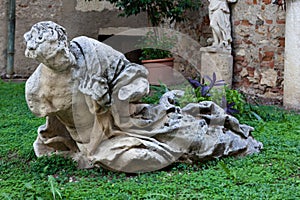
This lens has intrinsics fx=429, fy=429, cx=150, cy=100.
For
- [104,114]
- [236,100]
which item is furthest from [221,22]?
[104,114]

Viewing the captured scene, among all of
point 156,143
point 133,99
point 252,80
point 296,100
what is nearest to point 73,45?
point 133,99

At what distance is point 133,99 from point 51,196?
2.95ft

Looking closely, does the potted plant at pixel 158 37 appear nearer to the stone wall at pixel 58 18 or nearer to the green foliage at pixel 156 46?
the green foliage at pixel 156 46

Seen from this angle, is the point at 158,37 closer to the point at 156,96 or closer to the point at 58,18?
the point at 58,18

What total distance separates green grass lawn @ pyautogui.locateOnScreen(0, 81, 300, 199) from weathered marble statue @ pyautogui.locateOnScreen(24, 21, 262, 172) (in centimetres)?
11

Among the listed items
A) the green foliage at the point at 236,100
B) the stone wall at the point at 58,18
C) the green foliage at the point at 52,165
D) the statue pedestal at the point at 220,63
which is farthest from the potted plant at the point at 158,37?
the green foliage at the point at 52,165

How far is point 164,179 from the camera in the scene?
3035 mm

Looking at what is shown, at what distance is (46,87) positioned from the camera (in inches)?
116

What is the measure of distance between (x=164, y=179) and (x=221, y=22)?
184 inches

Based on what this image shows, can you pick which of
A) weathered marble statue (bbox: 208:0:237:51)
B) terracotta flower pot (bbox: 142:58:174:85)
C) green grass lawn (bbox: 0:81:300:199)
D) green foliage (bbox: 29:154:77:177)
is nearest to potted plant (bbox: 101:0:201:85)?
terracotta flower pot (bbox: 142:58:174:85)

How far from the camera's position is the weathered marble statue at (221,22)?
7176mm

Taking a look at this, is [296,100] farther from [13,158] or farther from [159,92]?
[13,158]

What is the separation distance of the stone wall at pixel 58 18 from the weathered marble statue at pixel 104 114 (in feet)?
19.3

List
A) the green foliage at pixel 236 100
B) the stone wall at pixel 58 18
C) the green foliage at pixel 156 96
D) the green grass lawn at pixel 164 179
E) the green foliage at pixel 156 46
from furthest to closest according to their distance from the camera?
1. the stone wall at pixel 58 18
2. the green foliage at pixel 156 46
3. the green foliage at pixel 156 96
4. the green foliage at pixel 236 100
5. the green grass lawn at pixel 164 179
